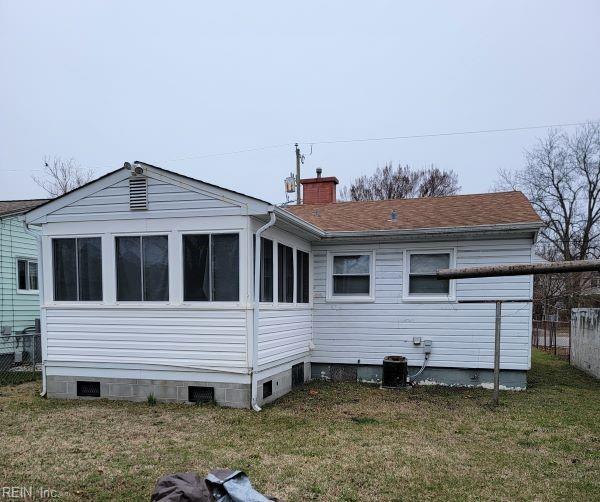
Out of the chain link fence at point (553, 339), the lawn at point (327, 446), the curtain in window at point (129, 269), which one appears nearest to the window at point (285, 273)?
the lawn at point (327, 446)

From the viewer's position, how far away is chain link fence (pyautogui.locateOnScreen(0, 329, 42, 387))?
980 centimetres

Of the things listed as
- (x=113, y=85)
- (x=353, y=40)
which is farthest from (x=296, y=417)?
(x=113, y=85)

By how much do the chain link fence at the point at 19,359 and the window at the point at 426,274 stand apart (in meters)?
7.92

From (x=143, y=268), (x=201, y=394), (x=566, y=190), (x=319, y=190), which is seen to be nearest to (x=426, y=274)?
(x=201, y=394)

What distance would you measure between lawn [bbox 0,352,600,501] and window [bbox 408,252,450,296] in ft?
6.84

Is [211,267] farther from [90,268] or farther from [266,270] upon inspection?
[90,268]

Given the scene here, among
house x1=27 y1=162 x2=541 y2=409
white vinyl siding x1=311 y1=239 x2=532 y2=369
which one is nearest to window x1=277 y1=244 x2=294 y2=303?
house x1=27 y1=162 x2=541 y2=409

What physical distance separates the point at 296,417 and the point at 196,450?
6.21 ft

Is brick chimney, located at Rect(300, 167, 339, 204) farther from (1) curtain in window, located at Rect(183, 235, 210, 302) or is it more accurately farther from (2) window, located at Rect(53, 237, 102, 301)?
(2) window, located at Rect(53, 237, 102, 301)

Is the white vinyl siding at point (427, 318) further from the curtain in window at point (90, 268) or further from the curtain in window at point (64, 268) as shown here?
the curtain in window at point (64, 268)

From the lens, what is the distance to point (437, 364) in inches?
361

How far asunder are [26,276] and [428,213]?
36.0ft

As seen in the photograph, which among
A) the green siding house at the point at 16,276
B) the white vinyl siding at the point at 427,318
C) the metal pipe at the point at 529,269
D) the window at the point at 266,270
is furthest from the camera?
the green siding house at the point at 16,276

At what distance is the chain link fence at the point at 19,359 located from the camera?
9805 mm
